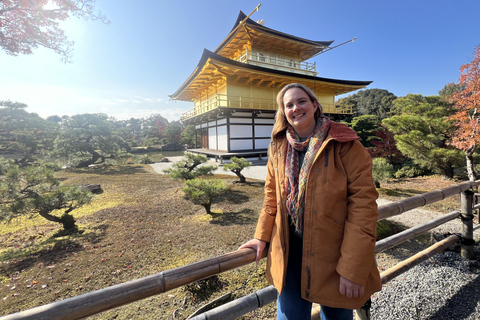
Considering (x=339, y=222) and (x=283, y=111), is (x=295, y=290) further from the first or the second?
(x=283, y=111)

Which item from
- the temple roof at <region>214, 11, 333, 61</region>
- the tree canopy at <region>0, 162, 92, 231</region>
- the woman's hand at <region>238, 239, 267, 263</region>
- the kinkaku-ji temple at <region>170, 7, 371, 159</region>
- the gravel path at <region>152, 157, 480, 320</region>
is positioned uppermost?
the temple roof at <region>214, 11, 333, 61</region>

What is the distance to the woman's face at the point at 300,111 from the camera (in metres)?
1.08

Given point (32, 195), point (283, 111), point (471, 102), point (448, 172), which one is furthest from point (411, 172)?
point (32, 195)

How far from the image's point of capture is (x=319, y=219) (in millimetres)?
933

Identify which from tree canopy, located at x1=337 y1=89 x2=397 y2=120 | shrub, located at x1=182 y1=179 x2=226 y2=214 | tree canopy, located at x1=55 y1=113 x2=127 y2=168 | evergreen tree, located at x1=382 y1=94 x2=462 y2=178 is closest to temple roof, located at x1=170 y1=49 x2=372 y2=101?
evergreen tree, located at x1=382 y1=94 x2=462 y2=178

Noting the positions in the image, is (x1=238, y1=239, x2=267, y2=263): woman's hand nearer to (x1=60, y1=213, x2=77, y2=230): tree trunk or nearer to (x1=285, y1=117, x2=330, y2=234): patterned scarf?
(x1=285, y1=117, x2=330, y2=234): patterned scarf

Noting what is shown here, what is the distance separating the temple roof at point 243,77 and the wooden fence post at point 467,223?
35.5 ft

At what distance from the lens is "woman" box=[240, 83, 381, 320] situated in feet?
2.89

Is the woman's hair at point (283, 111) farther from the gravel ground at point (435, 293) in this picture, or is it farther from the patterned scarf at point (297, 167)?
the gravel ground at point (435, 293)

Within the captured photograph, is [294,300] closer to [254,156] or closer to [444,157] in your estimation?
[444,157]

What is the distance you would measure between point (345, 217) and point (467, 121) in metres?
8.72

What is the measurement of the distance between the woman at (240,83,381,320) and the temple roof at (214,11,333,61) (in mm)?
14664

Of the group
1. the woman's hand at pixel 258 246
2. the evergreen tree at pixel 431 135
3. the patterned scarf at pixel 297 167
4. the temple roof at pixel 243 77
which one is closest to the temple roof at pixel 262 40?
the temple roof at pixel 243 77

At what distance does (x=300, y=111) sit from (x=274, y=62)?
54.1 feet
